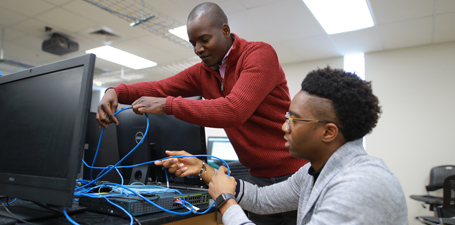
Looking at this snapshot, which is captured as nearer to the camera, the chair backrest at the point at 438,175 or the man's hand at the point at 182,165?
the man's hand at the point at 182,165

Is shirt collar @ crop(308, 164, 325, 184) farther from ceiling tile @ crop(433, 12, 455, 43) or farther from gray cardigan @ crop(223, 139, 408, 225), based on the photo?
ceiling tile @ crop(433, 12, 455, 43)

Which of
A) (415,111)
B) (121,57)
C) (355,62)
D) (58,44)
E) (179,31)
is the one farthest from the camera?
(121,57)

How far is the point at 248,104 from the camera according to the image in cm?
104

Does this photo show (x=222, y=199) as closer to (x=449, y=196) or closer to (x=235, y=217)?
(x=235, y=217)

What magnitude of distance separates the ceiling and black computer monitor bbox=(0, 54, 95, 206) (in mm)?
2394

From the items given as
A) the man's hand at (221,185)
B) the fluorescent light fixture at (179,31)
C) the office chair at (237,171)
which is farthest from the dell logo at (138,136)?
the fluorescent light fixture at (179,31)

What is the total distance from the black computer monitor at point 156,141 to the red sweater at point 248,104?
121 mm

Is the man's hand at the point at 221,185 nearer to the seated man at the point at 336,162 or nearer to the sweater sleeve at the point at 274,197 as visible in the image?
the seated man at the point at 336,162

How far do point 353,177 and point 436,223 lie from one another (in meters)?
3.46

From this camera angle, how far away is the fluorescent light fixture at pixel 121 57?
4750 millimetres

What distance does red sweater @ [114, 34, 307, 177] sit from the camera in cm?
99

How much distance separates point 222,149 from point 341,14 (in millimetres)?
2163

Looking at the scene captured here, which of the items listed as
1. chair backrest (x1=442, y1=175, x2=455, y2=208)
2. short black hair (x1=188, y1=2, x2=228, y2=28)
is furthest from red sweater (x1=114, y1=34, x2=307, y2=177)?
chair backrest (x1=442, y1=175, x2=455, y2=208)

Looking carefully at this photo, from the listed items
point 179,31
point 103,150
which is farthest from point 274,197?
point 179,31
